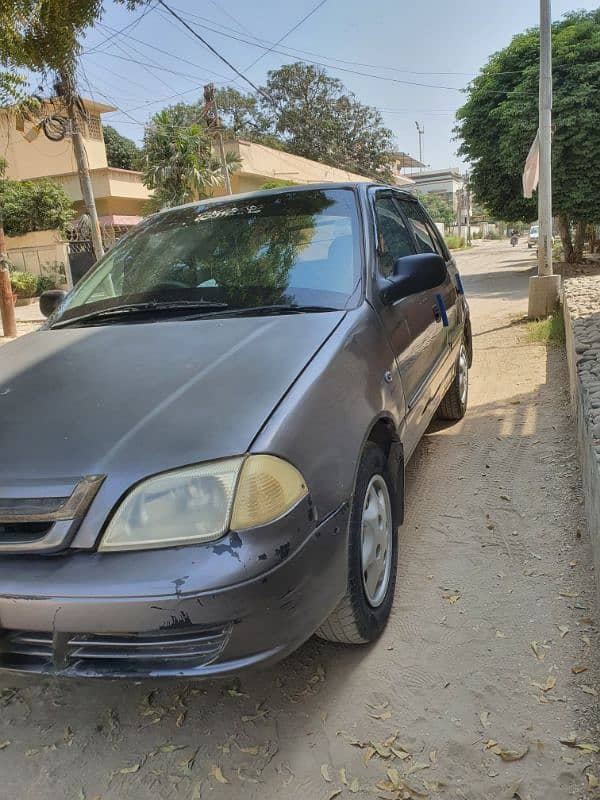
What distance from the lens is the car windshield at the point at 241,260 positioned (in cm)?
267

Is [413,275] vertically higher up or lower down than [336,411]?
higher up

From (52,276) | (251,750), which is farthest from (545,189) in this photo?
(52,276)

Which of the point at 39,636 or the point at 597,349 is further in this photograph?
the point at 597,349

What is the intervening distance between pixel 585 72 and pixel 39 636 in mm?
17359

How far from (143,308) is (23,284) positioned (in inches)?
806

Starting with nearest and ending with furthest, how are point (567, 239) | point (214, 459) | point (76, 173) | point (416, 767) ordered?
point (214, 459) < point (416, 767) < point (567, 239) < point (76, 173)

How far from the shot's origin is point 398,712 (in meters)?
2.03

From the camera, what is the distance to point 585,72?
14.8 m

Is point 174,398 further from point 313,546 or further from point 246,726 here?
point 246,726

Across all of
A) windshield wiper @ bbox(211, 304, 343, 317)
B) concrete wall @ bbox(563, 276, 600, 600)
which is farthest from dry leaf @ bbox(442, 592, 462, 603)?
windshield wiper @ bbox(211, 304, 343, 317)

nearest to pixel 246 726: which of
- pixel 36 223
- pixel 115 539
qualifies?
pixel 115 539

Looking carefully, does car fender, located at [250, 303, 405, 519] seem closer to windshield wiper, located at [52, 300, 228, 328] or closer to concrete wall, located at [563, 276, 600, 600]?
windshield wiper, located at [52, 300, 228, 328]

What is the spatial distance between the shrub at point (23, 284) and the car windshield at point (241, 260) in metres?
19.5

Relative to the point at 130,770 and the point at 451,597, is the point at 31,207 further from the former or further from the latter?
the point at 130,770
